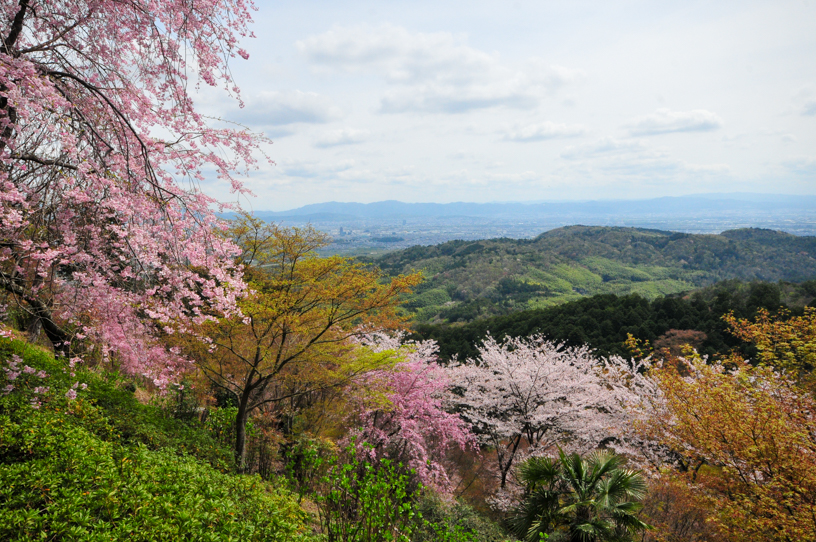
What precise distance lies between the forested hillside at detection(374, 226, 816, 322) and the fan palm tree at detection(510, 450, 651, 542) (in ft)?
155

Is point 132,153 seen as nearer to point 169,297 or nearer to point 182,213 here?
point 182,213

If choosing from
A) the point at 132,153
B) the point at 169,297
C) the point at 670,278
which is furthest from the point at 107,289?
the point at 670,278

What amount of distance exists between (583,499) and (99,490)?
24.2 ft

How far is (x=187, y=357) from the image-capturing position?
911cm

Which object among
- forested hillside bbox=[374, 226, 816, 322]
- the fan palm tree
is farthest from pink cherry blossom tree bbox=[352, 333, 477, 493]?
forested hillside bbox=[374, 226, 816, 322]

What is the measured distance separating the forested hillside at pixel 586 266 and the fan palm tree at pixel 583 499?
155 feet

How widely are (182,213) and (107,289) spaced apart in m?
1.48

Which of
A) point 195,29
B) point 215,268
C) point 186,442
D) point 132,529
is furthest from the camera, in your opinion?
point 186,442

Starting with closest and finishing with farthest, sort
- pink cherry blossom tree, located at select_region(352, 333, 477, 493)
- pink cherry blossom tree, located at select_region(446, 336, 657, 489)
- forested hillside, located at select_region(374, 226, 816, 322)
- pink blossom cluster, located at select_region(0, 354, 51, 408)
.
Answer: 1. pink blossom cluster, located at select_region(0, 354, 51, 408)
2. pink cherry blossom tree, located at select_region(352, 333, 477, 493)
3. pink cherry blossom tree, located at select_region(446, 336, 657, 489)
4. forested hillside, located at select_region(374, 226, 816, 322)

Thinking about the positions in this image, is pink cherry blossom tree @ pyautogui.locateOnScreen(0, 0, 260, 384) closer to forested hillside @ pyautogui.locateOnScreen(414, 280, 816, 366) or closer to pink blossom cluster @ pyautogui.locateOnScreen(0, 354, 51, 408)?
pink blossom cluster @ pyautogui.locateOnScreen(0, 354, 51, 408)

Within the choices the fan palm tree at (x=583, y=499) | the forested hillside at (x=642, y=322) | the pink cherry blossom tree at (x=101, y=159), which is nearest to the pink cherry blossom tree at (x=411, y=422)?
the fan palm tree at (x=583, y=499)

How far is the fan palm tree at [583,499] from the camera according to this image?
22.3 feet

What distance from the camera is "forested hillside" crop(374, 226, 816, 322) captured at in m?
68.4

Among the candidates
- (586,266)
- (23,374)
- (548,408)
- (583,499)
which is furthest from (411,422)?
(586,266)
